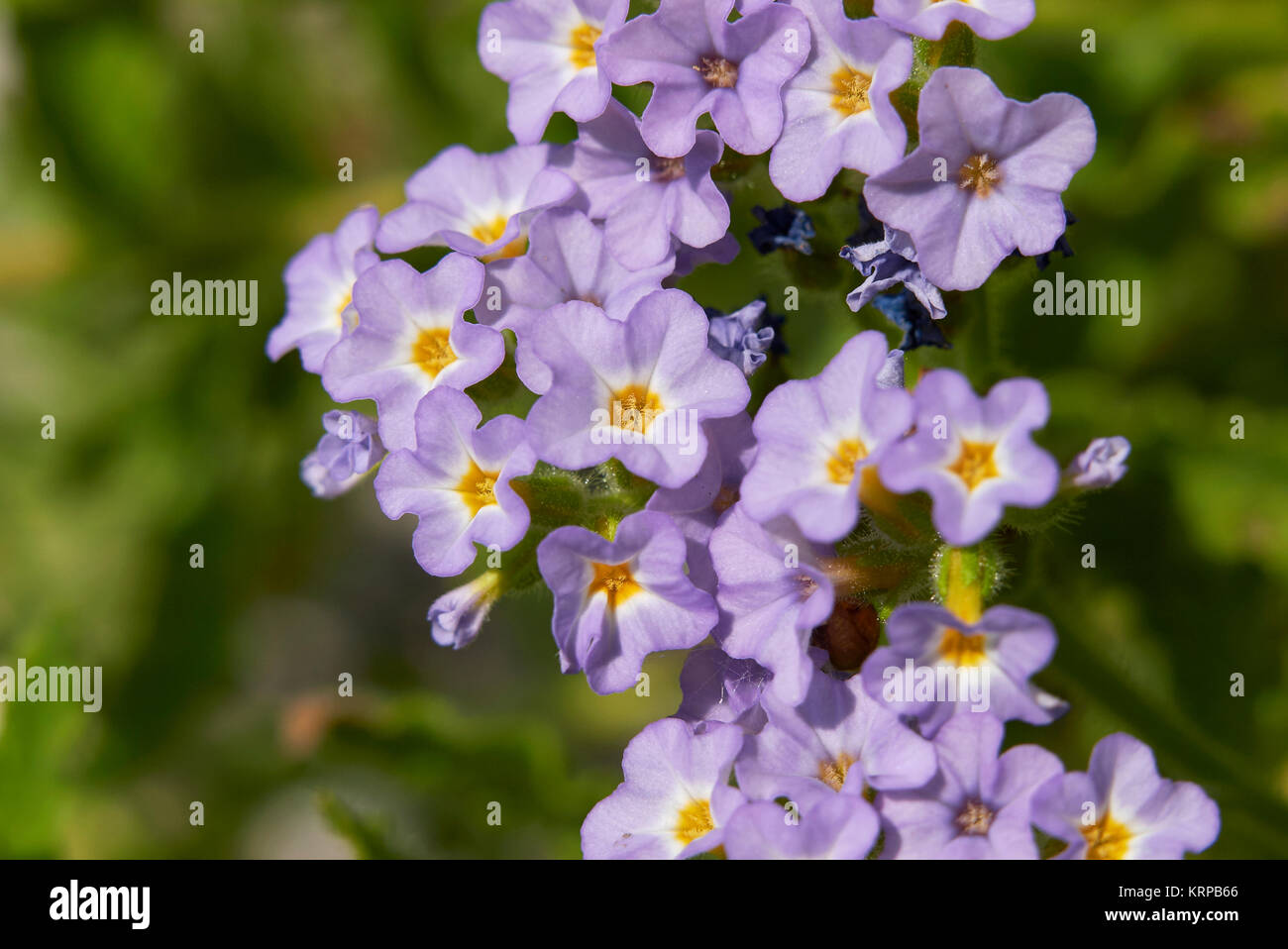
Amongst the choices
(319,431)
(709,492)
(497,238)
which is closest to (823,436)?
(709,492)

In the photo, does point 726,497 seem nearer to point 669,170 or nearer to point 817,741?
point 817,741

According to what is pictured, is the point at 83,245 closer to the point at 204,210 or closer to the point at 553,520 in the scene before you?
the point at 204,210

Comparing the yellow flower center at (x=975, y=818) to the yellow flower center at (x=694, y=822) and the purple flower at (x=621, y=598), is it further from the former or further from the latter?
the purple flower at (x=621, y=598)

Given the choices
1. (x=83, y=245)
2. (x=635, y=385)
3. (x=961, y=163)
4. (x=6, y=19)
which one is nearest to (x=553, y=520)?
(x=635, y=385)
